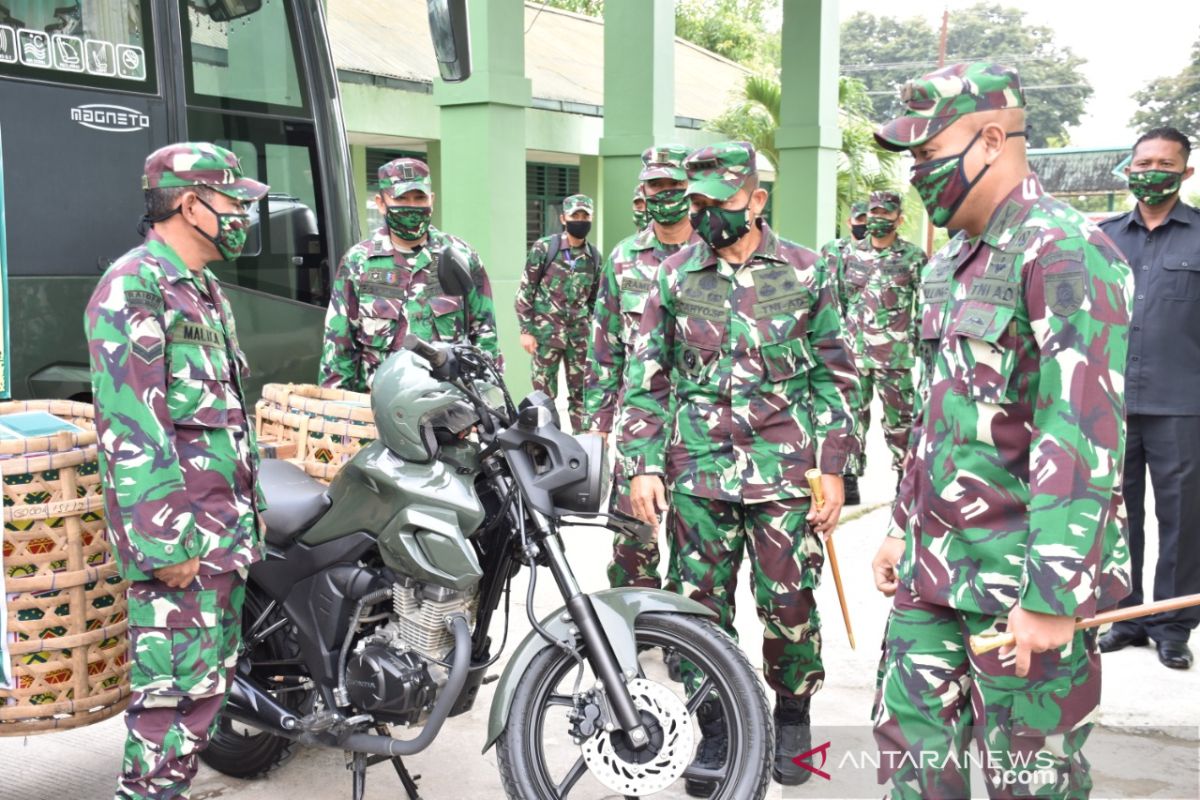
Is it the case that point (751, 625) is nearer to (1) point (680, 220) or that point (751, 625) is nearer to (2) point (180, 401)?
(1) point (680, 220)

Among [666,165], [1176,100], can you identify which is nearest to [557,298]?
[666,165]

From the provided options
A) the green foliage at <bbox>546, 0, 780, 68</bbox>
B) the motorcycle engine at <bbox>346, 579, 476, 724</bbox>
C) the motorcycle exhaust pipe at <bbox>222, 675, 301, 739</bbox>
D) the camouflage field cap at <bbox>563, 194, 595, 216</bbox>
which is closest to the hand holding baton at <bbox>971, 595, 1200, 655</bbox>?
the motorcycle engine at <bbox>346, 579, 476, 724</bbox>

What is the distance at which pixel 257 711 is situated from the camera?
330 cm

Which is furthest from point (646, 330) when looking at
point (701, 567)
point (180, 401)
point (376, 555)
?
point (180, 401)

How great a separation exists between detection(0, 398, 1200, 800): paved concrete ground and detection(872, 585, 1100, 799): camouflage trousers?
120 centimetres

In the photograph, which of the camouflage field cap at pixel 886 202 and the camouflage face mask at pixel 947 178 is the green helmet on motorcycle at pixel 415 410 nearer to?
the camouflage face mask at pixel 947 178

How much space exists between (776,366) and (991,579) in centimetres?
138

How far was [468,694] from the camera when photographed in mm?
3262

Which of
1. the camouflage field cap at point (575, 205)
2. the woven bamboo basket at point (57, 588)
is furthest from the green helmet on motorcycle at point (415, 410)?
the camouflage field cap at point (575, 205)

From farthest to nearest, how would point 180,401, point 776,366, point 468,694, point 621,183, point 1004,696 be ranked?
point 621,183
point 776,366
point 468,694
point 180,401
point 1004,696

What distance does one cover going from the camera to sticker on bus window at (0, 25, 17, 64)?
439cm

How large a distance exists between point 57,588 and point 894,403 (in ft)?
19.5

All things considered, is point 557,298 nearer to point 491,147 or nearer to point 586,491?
point 491,147

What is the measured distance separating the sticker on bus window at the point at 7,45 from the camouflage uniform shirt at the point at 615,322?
7.73ft
